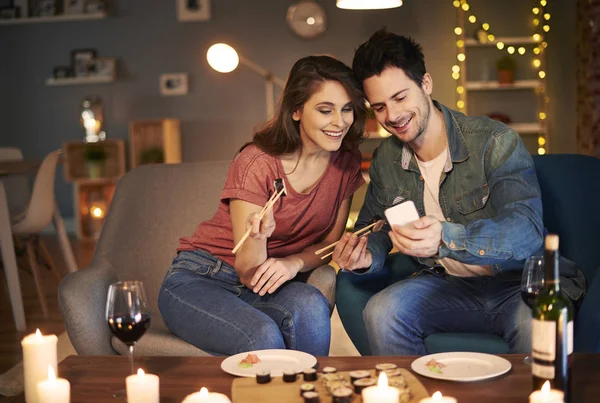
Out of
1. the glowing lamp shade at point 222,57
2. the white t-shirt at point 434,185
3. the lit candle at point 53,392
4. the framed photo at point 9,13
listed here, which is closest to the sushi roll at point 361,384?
the lit candle at point 53,392

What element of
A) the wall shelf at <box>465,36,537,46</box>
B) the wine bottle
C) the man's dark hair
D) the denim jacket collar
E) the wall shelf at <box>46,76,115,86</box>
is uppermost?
the wall shelf at <box>465,36,537,46</box>

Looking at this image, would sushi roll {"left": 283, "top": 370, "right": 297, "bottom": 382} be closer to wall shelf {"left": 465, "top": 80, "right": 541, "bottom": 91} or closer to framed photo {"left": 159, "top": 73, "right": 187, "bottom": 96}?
wall shelf {"left": 465, "top": 80, "right": 541, "bottom": 91}

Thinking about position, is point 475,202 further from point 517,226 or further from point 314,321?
point 314,321

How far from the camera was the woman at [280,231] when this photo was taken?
6.96ft

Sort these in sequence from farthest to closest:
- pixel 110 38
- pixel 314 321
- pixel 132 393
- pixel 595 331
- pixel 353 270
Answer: pixel 110 38
pixel 353 270
pixel 314 321
pixel 595 331
pixel 132 393

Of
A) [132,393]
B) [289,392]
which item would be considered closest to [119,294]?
[132,393]

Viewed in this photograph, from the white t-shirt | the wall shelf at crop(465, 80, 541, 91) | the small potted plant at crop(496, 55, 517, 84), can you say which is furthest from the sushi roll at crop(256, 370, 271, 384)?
the small potted plant at crop(496, 55, 517, 84)

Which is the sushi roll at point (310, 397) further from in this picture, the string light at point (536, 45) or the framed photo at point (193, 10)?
the framed photo at point (193, 10)

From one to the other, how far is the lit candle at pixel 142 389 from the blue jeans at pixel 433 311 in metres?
0.90

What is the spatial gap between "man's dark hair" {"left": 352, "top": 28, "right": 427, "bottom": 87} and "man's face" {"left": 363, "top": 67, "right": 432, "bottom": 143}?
0.6 inches

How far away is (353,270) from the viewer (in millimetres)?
2307

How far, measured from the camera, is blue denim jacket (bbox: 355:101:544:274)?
199 cm

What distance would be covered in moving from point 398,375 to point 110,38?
7030 mm

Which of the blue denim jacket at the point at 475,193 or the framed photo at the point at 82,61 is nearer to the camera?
the blue denim jacket at the point at 475,193
